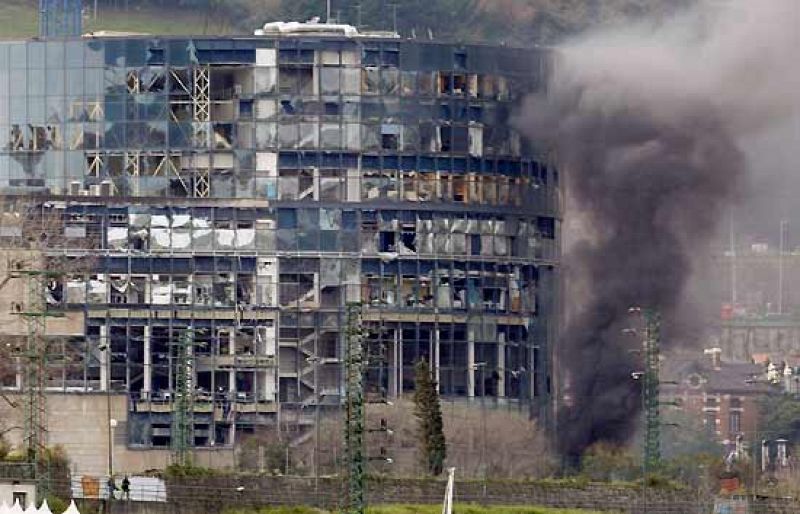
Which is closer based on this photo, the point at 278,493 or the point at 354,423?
the point at 354,423

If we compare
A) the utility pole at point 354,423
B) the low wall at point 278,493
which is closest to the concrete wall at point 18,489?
the low wall at point 278,493

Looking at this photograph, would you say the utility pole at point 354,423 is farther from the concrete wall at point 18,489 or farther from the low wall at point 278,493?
the concrete wall at point 18,489

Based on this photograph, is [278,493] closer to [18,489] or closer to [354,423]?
[18,489]

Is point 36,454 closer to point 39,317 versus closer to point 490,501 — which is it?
point 39,317

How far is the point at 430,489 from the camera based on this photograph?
199750 millimetres

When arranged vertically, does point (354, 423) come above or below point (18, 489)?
above

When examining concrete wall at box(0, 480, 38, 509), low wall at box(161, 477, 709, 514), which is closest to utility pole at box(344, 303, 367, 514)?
low wall at box(161, 477, 709, 514)

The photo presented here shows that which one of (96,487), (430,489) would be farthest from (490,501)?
(96,487)

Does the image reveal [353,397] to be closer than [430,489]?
Yes

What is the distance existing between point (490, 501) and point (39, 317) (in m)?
21.2

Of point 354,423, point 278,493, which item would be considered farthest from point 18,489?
point 354,423

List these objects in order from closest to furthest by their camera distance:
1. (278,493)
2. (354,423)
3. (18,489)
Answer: (354,423) → (18,489) → (278,493)

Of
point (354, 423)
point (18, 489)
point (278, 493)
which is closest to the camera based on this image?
point (354, 423)

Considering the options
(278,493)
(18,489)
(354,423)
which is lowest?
(278,493)
